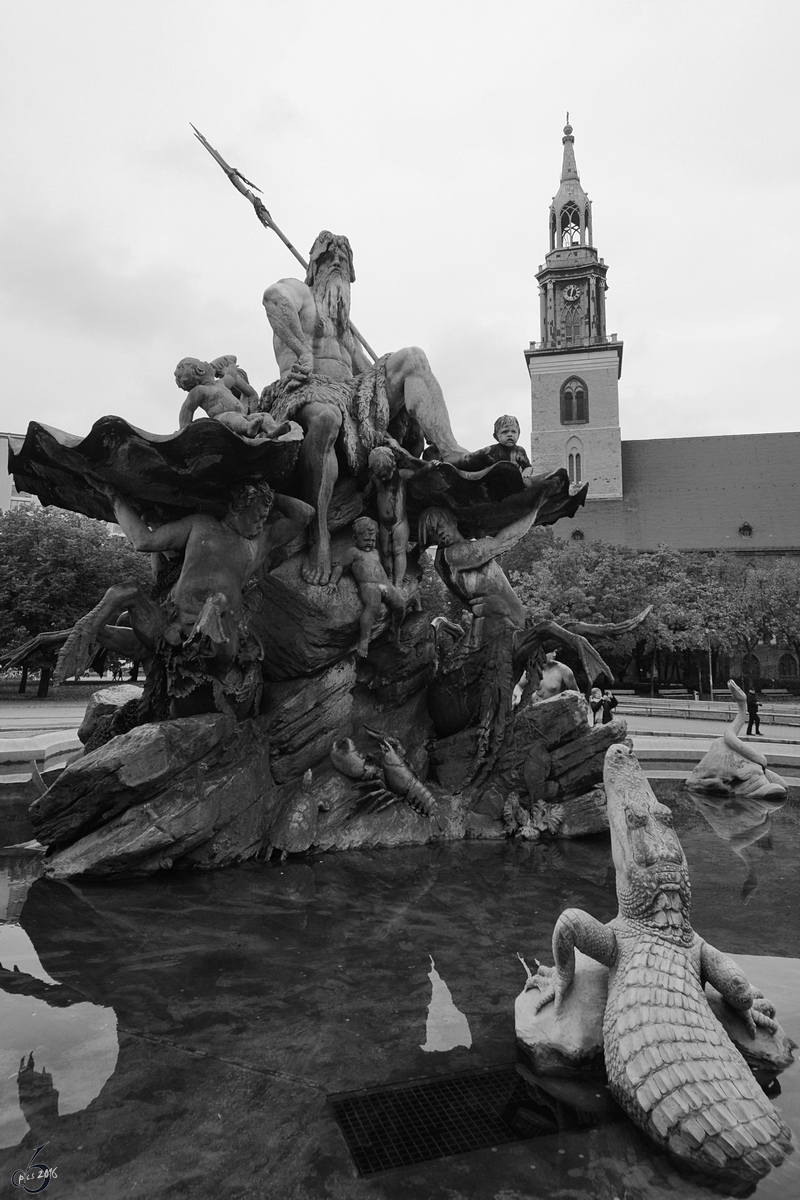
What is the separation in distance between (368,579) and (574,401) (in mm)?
62138

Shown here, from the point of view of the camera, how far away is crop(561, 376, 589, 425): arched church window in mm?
64625

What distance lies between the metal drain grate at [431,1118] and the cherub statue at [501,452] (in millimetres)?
6011

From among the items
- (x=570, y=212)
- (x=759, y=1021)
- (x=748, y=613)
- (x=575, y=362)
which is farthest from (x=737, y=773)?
(x=570, y=212)

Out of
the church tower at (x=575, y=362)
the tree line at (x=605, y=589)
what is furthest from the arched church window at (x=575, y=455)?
the tree line at (x=605, y=589)

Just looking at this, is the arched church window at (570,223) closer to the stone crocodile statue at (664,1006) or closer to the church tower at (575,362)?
the church tower at (575,362)

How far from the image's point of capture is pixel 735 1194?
7.22 ft

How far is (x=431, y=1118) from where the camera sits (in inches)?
101

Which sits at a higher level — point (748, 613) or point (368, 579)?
point (748, 613)

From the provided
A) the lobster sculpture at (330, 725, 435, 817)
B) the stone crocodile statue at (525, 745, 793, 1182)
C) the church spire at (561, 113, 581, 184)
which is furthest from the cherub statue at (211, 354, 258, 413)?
the church spire at (561, 113, 581, 184)

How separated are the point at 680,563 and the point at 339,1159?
1723 inches

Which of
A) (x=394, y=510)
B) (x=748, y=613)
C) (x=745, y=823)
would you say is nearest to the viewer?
(x=745, y=823)

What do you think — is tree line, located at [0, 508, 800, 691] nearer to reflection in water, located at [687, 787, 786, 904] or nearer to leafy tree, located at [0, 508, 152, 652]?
leafy tree, located at [0, 508, 152, 652]

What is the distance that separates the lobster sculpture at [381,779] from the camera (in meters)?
6.61

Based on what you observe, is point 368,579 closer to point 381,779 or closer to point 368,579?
point 368,579
